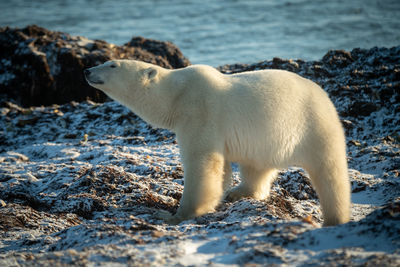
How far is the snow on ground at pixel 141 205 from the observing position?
8.91 ft

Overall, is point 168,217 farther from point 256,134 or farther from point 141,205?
point 256,134

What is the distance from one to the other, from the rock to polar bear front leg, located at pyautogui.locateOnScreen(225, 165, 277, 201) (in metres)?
6.14

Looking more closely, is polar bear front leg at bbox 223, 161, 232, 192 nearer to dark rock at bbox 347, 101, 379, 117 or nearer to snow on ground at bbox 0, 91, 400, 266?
snow on ground at bbox 0, 91, 400, 266

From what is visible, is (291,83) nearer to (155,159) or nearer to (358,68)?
(155,159)

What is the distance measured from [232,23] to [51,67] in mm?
20338

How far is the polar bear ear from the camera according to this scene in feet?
14.8

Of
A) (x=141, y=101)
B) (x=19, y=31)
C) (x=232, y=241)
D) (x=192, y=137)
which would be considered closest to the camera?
(x=232, y=241)

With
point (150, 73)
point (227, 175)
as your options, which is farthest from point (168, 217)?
point (150, 73)

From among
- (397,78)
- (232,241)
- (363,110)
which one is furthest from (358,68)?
(232,241)

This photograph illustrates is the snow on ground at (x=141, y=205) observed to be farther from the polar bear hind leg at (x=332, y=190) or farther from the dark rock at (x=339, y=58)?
the dark rock at (x=339, y=58)

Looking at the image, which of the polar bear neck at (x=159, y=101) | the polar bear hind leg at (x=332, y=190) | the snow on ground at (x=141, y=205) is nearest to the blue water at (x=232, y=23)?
the snow on ground at (x=141, y=205)

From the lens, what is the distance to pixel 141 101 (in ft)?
15.0

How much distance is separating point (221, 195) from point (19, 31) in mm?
10539

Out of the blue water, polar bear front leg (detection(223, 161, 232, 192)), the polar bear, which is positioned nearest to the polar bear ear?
the polar bear
